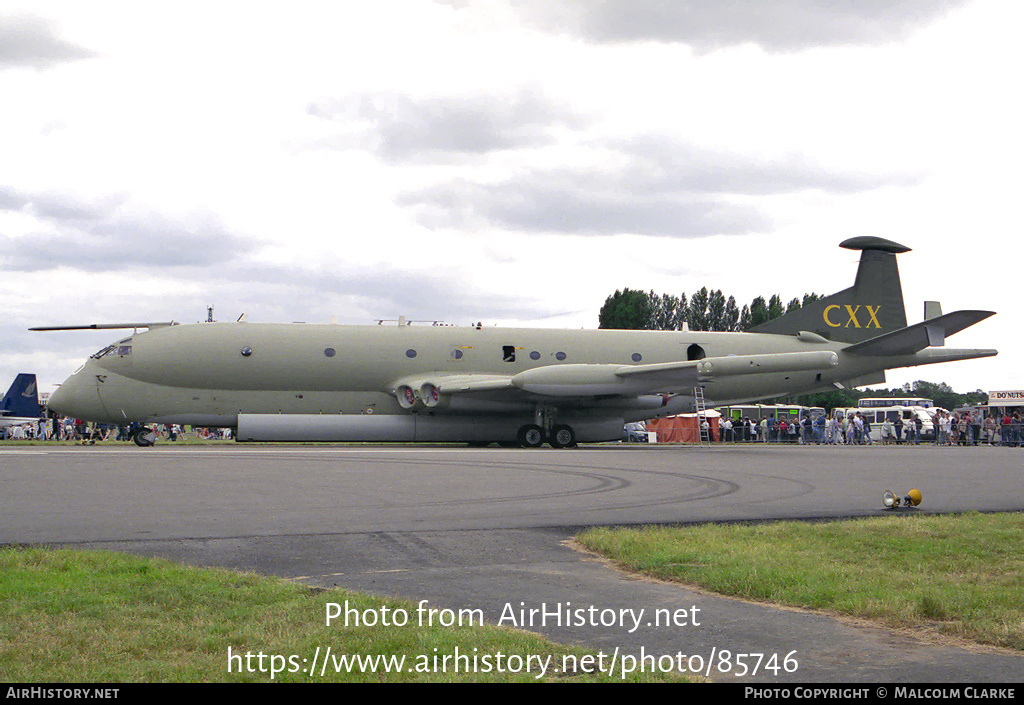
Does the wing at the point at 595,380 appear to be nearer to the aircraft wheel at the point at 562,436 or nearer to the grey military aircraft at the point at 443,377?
the grey military aircraft at the point at 443,377

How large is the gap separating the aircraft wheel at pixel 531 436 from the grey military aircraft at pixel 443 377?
5cm

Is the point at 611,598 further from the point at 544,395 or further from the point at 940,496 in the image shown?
the point at 544,395

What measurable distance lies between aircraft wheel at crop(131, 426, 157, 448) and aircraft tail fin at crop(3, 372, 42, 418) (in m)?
27.5

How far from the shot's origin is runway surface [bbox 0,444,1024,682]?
5.06 metres

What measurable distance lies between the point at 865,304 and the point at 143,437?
25126 mm

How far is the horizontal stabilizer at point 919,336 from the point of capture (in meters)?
24.7

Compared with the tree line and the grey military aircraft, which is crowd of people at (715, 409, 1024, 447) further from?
the tree line

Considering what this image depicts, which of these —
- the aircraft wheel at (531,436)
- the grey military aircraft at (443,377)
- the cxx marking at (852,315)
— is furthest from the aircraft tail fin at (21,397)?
the cxx marking at (852,315)

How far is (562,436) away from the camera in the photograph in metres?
28.8

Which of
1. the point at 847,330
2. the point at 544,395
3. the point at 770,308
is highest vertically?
the point at 770,308

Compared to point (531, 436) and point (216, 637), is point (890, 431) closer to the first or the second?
point (531, 436)

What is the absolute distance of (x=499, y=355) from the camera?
29.9 meters
